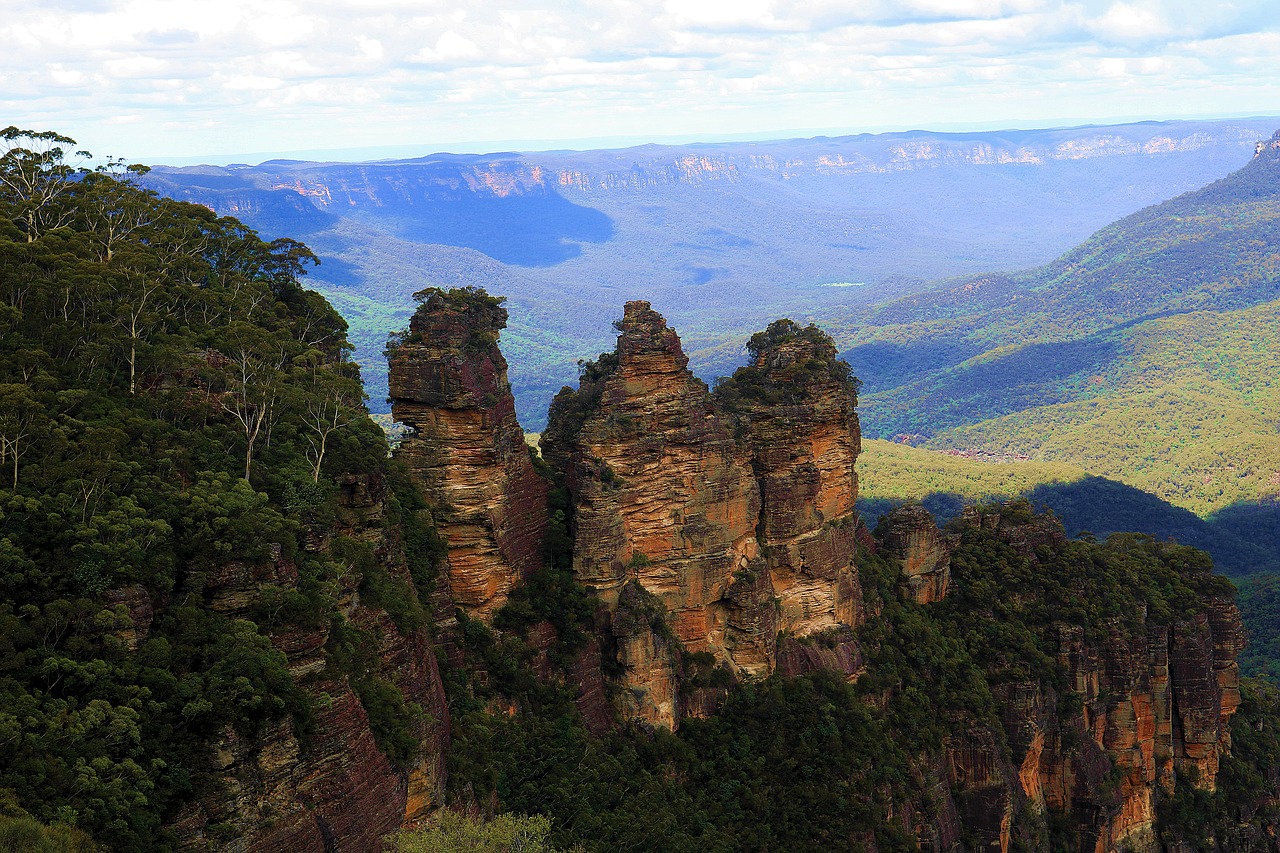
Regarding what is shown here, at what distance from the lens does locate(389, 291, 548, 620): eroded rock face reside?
35.8 m

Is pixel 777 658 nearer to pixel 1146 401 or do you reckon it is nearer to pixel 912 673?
pixel 912 673

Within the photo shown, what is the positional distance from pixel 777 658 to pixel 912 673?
7312mm

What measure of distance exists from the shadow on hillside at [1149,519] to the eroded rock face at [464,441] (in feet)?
219

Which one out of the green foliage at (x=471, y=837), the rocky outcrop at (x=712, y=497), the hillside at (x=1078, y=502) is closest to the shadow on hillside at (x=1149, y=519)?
the hillside at (x=1078, y=502)

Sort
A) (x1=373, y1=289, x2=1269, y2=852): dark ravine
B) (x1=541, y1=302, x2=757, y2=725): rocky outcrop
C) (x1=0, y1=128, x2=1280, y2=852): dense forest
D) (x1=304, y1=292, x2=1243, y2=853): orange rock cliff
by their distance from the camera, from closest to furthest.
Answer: (x1=0, y1=128, x2=1280, y2=852): dense forest, (x1=304, y1=292, x2=1243, y2=853): orange rock cliff, (x1=541, y1=302, x2=757, y2=725): rocky outcrop, (x1=373, y1=289, x2=1269, y2=852): dark ravine

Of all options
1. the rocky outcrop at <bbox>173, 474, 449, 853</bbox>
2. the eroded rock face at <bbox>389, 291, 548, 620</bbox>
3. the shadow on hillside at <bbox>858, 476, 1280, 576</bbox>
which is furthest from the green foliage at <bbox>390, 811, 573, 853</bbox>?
the shadow on hillside at <bbox>858, 476, 1280, 576</bbox>

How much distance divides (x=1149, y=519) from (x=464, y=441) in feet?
302

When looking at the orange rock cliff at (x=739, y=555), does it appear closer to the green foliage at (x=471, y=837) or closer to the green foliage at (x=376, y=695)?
the green foliage at (x=376, y=695)

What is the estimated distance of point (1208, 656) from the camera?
54.7 m

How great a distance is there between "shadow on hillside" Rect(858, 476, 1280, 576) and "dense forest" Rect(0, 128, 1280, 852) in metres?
48.9

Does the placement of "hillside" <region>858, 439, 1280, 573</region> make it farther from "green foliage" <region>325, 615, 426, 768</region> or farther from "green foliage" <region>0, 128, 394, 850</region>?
"green foliage" <region>325, 615, 426, 768</region>

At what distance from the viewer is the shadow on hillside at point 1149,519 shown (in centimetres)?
10569

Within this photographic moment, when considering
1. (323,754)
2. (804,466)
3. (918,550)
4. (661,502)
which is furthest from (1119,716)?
(323,754)

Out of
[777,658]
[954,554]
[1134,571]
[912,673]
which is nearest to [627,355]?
[777,658]
